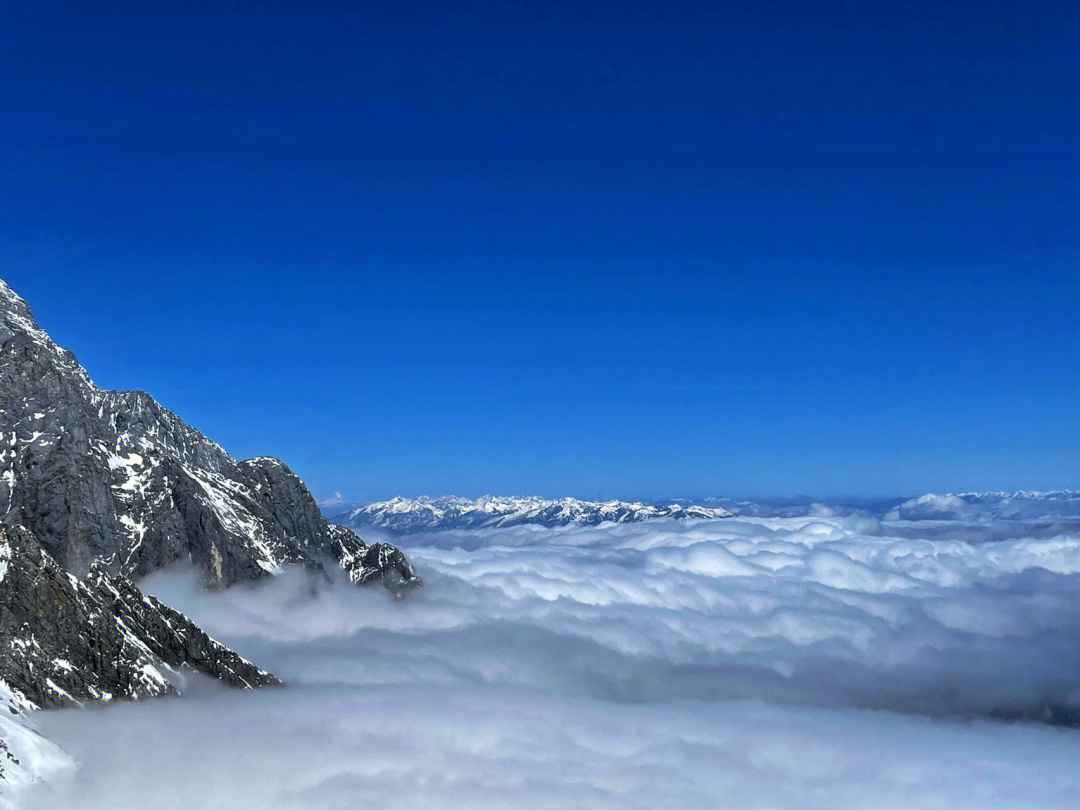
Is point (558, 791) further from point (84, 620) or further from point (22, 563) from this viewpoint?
point (22, 563)

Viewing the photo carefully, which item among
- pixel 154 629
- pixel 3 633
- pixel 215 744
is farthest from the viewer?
pixel 154 629

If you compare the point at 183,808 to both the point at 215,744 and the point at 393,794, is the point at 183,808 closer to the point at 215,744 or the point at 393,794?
the point at 215,744

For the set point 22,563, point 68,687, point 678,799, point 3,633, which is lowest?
point 678,799

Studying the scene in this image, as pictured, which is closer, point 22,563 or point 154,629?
point 22,563

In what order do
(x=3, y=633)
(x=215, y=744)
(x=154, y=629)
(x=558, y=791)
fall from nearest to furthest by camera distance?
(x=3, y=633), (x=215, y=744), (x=558, y=791), (x=154, y=629)

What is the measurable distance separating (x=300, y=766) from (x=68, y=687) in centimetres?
4839

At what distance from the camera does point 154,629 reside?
200 metres

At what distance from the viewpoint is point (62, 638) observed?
171500 millimetres

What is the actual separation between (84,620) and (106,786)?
43.9 metres

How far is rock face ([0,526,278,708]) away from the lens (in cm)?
16288

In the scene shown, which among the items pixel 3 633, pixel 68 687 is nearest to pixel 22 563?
pixel 3 633

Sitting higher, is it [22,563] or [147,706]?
[22,563]

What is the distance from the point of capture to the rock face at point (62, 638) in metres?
163

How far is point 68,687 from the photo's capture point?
16675 cm
